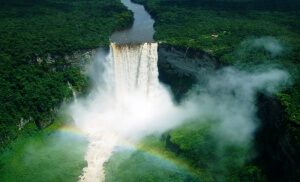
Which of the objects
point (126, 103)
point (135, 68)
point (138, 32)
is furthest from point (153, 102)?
point (138, 32)

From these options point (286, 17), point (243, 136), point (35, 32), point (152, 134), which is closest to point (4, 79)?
point (35, 32)

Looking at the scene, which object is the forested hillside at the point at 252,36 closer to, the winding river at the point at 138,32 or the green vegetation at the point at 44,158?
the winding river at the point at 138,32

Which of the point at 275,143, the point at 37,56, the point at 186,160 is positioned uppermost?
the point at 37,56

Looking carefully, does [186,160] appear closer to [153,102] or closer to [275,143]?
[275,143]

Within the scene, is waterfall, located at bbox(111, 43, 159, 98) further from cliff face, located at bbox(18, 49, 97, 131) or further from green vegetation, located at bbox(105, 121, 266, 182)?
green vegetation, located at bbox(105, 121, 266, 182)

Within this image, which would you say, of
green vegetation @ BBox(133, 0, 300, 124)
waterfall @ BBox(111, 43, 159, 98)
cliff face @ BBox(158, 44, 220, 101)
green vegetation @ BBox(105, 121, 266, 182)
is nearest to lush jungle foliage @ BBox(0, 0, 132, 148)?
waterfall @ BBox(111, 43, 159, 98)

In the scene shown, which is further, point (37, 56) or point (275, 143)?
point (37, 56)
